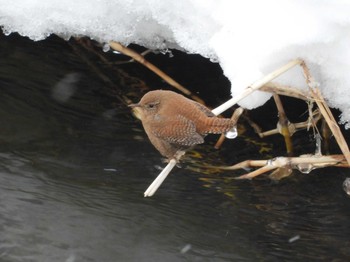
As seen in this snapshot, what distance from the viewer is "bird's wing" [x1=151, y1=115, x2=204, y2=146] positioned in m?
2.84

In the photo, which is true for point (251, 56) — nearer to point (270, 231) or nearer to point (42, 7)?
point (270, 231)

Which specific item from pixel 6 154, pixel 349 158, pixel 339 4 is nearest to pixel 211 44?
pixel 339 4

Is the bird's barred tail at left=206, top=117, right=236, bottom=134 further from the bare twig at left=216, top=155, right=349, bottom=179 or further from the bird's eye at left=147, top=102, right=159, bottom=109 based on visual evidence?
the bare twig at left=216, top=155, right=349, bottom=179

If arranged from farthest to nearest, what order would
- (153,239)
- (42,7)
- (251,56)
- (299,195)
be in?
(42,7), (299,195), (251,56), (153,239)

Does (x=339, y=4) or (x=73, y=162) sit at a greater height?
(x=339, y=4)

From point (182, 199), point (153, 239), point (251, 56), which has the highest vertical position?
point (251, 56)

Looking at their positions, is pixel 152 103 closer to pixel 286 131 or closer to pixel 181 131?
pixel 181 131

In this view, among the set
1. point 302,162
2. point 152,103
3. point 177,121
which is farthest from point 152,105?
point 302,162

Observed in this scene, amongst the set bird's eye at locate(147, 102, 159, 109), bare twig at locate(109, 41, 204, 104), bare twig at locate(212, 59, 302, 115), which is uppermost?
bare twig at locate(109, 41, 204, 104)

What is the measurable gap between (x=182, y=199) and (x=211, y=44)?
0.73 meters

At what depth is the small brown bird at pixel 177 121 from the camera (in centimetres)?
283

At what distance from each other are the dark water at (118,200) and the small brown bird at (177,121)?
1.16 ft

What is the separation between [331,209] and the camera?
126 inches

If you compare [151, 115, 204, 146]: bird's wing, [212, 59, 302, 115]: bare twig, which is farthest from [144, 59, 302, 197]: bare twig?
[151, 115, 204, 146]: bird's wing
